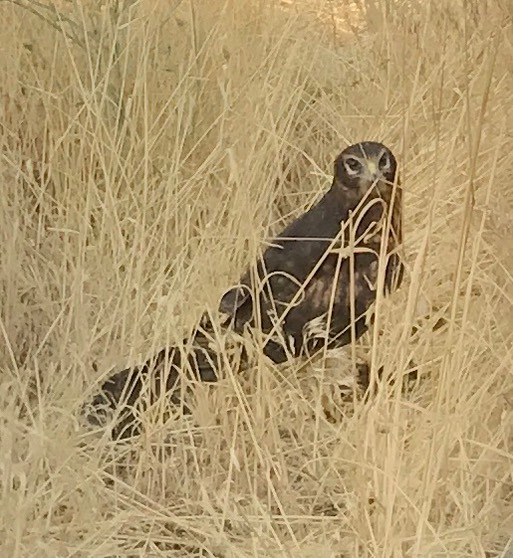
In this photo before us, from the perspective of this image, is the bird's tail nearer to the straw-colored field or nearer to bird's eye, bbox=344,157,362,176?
the straw-colored field

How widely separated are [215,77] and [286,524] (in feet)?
3.79

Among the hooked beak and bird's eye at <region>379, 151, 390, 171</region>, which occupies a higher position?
bird's eye at <region>379, 151, 390, 171</region>

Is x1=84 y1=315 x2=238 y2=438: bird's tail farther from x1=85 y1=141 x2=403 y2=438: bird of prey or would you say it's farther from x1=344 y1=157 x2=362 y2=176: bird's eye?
x1=344 y1=157 x2=362 y2=176: bird's eye

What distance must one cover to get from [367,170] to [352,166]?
38mm

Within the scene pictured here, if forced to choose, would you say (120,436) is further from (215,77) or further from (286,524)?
(215,77)

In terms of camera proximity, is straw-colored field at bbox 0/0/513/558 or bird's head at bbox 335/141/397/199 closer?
straw-colored field at bbox 0/0/513/558

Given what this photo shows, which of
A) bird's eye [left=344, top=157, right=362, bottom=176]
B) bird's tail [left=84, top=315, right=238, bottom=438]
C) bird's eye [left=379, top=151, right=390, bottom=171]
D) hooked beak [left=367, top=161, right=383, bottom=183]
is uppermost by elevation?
bird's eye [left=379, top=151, right=390, bottom=171]

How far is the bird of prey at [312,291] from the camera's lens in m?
1.79

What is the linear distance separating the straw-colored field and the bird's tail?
Answer: 0.03m

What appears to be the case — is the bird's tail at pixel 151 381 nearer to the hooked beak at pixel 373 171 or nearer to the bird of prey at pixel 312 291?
the bird of prey at pixel 312 291

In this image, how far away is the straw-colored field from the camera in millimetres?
1550

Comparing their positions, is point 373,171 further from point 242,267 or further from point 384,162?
point 242,267

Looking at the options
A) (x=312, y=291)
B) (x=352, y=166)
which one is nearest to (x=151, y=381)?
(x=312, y=291)

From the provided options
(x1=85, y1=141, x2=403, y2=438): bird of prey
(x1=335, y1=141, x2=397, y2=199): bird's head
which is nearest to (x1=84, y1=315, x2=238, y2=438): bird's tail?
(x1=85, y1=141, x2=403, y2=438): bird of prey
